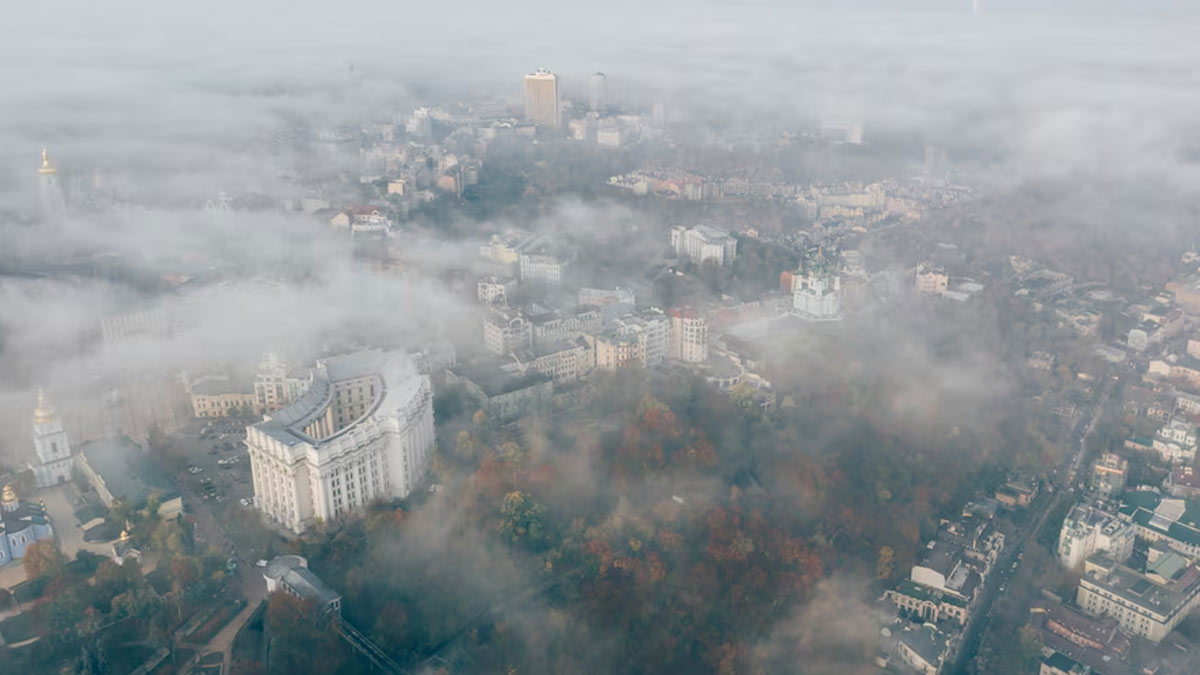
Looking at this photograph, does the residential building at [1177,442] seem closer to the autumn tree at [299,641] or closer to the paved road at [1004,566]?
the paved road at [1004,566]

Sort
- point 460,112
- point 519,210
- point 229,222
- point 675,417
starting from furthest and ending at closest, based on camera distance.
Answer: point 460,112 < point 519,210 < point 229,222 < point 675,417

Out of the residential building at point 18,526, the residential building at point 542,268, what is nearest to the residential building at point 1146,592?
the residential building at point 542,268

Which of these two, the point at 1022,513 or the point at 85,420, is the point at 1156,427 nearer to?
the point at 1022,513

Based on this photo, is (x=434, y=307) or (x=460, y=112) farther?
(x=460, y=112)

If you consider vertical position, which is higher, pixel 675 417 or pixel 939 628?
pixel 675 417

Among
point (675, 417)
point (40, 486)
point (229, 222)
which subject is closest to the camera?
point (40, 486)

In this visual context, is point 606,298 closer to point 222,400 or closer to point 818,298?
point 818,298

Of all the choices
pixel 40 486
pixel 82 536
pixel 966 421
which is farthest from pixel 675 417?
pixel 40 486

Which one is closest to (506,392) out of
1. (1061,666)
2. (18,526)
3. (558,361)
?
(558,361)
